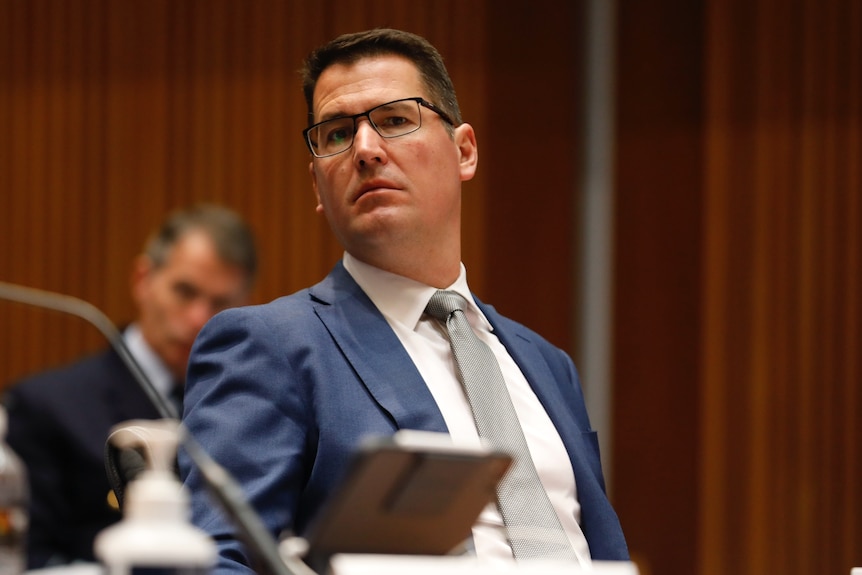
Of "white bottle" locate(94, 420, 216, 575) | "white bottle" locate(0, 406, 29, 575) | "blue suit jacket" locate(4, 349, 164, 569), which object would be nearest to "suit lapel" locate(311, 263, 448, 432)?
"white bottle" locate(0, 406, 29, 575)

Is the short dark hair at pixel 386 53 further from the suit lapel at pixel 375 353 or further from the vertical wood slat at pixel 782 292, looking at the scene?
the vertical wood slat at pixel 782 292

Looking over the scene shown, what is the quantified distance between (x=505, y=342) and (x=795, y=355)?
6.28 feet

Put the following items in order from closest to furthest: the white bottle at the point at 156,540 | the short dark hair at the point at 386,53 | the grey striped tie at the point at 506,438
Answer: the white bottle at the point at 156,540, the grey striped tie at the point at 506,438, the short dark hair at the point at 386,53

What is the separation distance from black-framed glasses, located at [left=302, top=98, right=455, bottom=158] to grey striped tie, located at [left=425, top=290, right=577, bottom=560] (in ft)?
1.00

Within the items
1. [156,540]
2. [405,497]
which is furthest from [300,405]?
[156,540]

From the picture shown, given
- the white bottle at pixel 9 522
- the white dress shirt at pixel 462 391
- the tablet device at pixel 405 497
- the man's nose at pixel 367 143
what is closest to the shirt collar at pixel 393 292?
the white dress shirt at pixel 462 391

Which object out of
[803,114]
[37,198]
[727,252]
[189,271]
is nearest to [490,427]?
[189,271]

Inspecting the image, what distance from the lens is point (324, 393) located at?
1621 millimetres

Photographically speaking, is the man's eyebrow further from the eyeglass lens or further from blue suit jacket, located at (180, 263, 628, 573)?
blue suit jacket, located at (180, 263, 628, 573)

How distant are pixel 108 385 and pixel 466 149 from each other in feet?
5.19

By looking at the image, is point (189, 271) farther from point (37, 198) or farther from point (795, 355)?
point (795, 355)

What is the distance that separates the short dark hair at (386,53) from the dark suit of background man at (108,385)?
1.41m

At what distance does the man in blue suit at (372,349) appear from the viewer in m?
1.55

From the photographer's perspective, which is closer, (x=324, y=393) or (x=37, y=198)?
(x=324, y=393)
